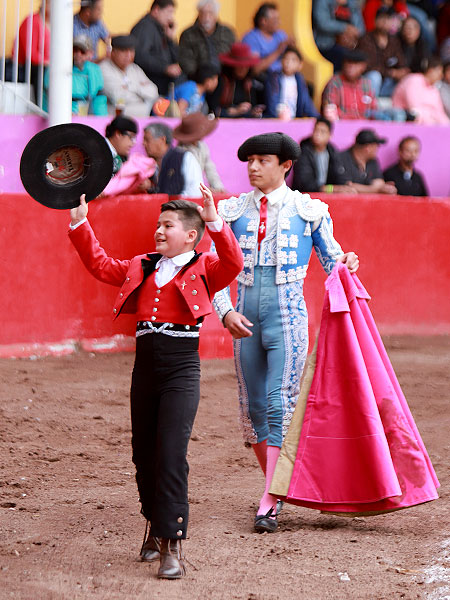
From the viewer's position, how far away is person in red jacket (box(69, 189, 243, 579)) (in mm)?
4098

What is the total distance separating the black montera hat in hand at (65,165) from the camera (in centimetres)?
419

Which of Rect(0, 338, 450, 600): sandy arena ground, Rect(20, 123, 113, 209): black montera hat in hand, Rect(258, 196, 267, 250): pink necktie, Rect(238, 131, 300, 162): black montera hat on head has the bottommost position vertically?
Rect(0, 338, 450, 600): sandy arena ground

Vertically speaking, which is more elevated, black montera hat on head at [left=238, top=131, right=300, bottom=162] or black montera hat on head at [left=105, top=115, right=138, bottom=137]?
black montera hat on head at [left=105, top=115, right=138, bottom=137]

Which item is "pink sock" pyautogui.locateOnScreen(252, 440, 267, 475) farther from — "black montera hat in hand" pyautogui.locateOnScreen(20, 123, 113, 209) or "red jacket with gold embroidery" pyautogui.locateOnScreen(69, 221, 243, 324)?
"black montera hat in hand" pyautogui.locateOnScreen(20, 123, 113, 209)

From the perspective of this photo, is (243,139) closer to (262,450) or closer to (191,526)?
(262,450)

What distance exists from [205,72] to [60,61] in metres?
2.28

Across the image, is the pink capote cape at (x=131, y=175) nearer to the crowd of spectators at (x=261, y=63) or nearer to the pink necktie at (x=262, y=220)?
the crowd of spectators at (x=261, y=63)

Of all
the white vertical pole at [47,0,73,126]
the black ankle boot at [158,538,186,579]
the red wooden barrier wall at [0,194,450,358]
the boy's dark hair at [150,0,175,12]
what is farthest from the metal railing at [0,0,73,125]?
the black ankle boot at [158,538,186,579]

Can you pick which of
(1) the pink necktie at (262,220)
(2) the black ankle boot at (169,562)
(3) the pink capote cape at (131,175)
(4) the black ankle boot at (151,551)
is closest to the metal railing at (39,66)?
(3) the pink capote cape at (131,175)

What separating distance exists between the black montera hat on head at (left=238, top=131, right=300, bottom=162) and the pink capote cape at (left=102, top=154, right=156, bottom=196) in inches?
150

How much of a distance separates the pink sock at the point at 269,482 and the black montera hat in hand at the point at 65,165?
143 centimetres

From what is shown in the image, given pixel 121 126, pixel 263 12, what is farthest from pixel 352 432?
pixel 263 12

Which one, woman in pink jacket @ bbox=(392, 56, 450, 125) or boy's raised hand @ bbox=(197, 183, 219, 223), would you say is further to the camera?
woman in pink jacket @ bbox=(392, 56, 450, 125)

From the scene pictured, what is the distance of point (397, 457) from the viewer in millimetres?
4773
